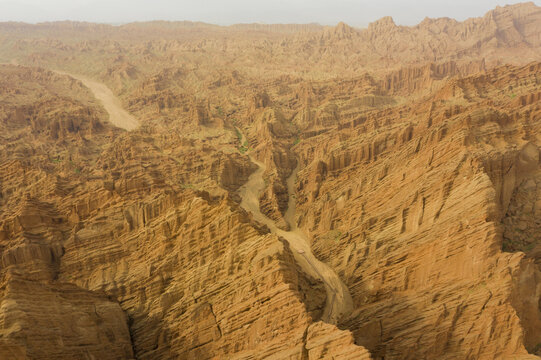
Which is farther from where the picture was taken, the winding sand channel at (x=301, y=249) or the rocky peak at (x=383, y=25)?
the rocky peak at (x=383, y=25)

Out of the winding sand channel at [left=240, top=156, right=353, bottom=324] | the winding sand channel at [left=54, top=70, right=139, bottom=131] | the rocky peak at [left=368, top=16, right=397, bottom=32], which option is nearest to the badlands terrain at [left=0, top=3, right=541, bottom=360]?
the winding sand channel at [left=240, top=156, right=353, bottom=324]

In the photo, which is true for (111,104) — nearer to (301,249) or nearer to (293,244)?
(293,244)

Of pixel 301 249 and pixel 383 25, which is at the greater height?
pixel 383 25

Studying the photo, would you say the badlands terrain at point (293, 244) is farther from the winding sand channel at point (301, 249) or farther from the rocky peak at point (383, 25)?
the rocky peak at point (383, 25)

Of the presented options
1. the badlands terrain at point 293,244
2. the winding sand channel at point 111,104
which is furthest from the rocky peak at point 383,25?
the winding sand channel at point 111,104

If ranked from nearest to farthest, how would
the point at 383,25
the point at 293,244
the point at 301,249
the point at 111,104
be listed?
1. the point at 301,249
2. the point at 293,244
3. the point at 111,104
4. the point at 383,25

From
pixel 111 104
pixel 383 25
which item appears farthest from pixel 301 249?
pixel 383 25
